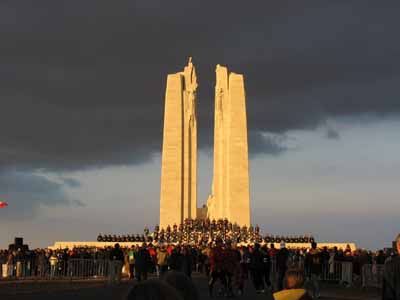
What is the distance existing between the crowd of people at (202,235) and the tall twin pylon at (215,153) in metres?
2.39

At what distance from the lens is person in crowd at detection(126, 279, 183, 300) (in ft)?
23.4

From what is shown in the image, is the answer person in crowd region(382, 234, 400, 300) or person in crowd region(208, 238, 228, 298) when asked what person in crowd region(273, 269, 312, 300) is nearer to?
person in crowd region(382, 234, 400, 300)

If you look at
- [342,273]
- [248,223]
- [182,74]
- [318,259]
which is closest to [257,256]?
[318,259]

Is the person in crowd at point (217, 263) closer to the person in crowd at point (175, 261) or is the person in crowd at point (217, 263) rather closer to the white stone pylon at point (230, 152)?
the person in crowd at point (175, 261)

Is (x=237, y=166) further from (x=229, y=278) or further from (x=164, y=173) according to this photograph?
(x=229, y=278)

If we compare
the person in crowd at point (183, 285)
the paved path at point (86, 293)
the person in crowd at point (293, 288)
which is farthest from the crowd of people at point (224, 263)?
the person in crowd at point (183, 285)

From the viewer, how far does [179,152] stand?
64062 millimetres

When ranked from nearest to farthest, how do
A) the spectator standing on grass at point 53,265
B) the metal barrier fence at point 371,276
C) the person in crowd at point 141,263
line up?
the person in crowd at point 141,263
the metal barrier fence at point 371,276
the spectator standing on grass at point 53,265

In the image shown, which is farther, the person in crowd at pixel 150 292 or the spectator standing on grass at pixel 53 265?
the spectator standing on grass at pixel 53 265

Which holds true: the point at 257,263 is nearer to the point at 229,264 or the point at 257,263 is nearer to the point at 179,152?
the point at 229,264

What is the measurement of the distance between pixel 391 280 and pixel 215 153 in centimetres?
5658

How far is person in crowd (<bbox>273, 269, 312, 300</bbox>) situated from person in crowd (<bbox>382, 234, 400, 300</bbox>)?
5.02ft

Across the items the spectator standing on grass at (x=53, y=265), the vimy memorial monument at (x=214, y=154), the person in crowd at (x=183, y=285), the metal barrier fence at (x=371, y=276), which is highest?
the vimy memorial monument at (x=214, y=154)

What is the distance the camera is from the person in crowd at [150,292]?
712cm
